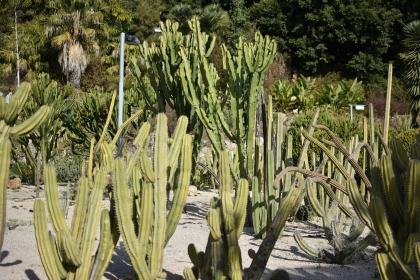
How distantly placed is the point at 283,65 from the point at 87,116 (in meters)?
21.2

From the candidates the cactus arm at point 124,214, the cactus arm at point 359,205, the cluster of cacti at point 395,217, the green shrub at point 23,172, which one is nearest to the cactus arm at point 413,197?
the cluster of cacti at point 395,217

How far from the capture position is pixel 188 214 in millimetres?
8883

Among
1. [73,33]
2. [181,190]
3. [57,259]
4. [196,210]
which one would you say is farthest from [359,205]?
[73,33]

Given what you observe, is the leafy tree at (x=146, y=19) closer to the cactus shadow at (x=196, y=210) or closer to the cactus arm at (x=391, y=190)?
the cactus shadow at (x=196, y=210)

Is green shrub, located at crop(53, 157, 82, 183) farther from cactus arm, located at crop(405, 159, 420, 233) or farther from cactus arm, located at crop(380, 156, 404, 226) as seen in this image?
cactus arm, located at crop(405, 159, 420, 233)

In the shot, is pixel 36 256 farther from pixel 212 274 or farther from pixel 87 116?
pixel 87 116

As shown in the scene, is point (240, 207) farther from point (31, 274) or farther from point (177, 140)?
point (31, 274)

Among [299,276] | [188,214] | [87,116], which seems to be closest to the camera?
[299,276]

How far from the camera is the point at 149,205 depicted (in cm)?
402

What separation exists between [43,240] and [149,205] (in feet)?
2.36

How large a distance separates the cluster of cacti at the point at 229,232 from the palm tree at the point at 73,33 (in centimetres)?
2501

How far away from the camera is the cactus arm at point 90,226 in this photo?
159 inches

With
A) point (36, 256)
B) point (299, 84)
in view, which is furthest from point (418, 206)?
point (299, 84)

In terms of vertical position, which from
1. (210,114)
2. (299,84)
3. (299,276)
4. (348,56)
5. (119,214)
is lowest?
(299,276)
